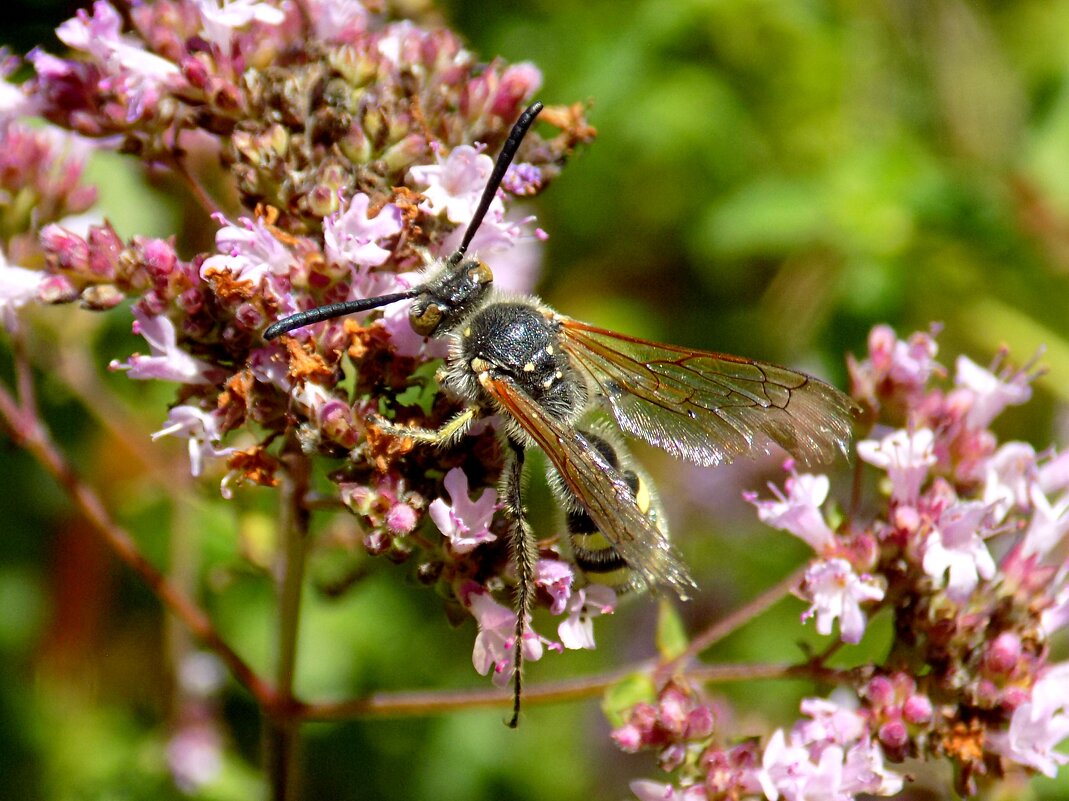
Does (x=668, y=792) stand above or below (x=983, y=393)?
below

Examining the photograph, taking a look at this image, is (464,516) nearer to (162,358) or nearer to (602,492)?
(602,492)

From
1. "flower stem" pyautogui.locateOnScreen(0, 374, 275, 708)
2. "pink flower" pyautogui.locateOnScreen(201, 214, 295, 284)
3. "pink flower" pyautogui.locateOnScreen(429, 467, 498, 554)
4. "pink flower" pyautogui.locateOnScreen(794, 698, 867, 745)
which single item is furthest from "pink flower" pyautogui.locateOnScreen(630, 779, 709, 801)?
"pink flower" pyautogui.locateOnScreen(201, 214, 295, 284)

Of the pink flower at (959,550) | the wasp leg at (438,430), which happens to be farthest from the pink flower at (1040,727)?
the wasp leg at (438,430)

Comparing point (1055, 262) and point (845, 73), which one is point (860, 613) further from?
point (845, 73)

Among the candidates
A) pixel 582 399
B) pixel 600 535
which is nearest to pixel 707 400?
pixel 582 399

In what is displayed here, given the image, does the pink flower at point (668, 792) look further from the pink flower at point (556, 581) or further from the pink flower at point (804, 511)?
the pink flower at point (804, 511)

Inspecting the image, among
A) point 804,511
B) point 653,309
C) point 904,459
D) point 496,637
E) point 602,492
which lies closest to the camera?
point 602,492
